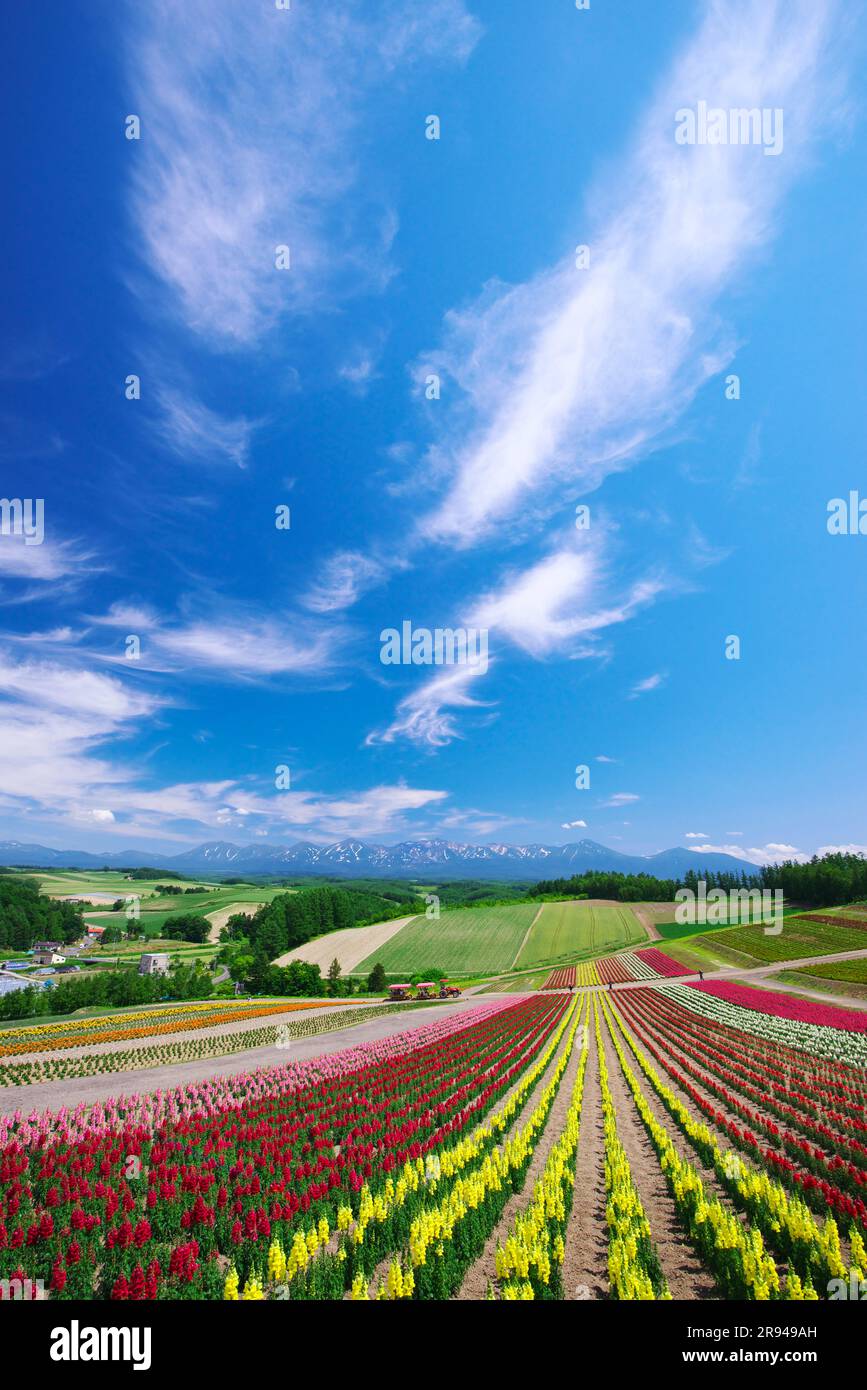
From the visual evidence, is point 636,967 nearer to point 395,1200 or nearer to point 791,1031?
point 791,1031

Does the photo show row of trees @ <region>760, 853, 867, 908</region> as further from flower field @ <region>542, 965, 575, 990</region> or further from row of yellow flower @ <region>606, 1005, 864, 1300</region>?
row of yellow flower @ <region>606, 1005, 864, 1300</region>

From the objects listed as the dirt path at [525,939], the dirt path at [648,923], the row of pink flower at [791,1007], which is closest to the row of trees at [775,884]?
the dirt path at [648,923]

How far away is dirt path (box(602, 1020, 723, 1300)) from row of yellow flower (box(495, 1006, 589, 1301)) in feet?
5.40

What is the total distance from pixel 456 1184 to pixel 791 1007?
41.9 m

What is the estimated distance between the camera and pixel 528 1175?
1340 centimetres

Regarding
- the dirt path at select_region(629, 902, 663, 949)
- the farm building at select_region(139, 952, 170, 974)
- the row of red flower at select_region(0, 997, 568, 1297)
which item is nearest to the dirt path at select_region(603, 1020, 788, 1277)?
the row of red flower at select_region(0, 997, 568, 1297)

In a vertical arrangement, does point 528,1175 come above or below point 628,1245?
below

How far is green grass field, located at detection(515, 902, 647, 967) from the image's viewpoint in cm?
9209

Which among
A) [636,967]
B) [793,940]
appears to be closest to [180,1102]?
[636,967]
